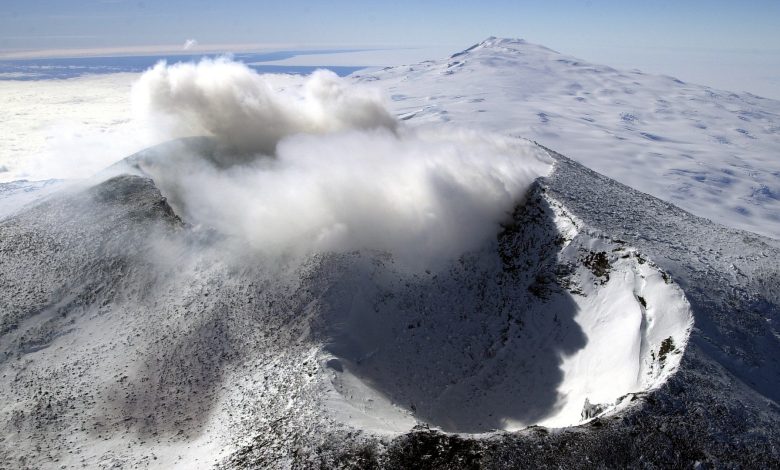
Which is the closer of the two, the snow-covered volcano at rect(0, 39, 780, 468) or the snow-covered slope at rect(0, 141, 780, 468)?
the snow-covered slope at rect(0, 141, 780, 468)

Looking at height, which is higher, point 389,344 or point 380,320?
point 380,320

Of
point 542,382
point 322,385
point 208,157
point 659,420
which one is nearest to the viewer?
point 659,420

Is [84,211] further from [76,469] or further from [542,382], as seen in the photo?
[542,382]

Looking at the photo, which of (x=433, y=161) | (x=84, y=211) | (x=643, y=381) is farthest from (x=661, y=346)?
(x=84, y=211)

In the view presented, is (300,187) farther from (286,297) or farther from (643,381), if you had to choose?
(643,381)

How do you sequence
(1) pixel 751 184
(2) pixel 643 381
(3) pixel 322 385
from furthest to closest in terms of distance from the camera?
(1) pixel 751 184 < (3) pixel 322 385 < (2) pixel 643 381

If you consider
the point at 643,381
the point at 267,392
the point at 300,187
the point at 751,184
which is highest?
the point at 300,187

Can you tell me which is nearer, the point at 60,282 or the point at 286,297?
the point at 286,297

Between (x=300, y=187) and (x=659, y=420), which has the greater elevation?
(x=300, y=187)

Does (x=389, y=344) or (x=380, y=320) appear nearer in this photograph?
(x=389, y=344)

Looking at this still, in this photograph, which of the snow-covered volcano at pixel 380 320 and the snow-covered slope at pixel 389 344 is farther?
the snow-covered volcano at pixel 380 320
